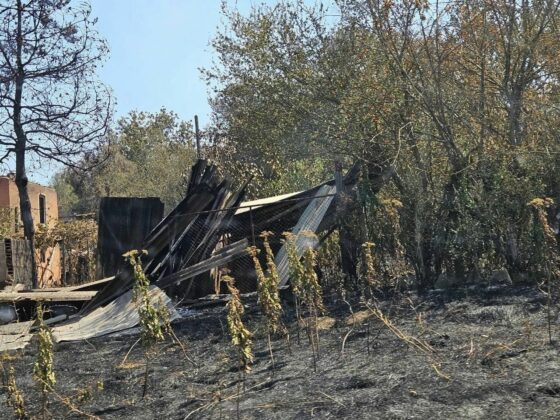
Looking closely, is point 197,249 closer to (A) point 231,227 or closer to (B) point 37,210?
(A) point 231,227

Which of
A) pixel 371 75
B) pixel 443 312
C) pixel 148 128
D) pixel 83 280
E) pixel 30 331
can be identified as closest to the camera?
pixel 443 312

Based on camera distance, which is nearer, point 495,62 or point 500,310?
point 500,310

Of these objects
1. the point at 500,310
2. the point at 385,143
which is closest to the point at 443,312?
the point at 500,310

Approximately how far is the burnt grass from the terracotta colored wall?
8682mm

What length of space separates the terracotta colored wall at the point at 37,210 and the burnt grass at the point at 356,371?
868 centimetres

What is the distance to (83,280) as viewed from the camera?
17.2 meters

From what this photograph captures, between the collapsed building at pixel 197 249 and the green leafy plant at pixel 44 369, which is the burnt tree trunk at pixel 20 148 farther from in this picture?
the green leafy plant at pixel 44 369

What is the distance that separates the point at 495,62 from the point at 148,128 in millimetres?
44881

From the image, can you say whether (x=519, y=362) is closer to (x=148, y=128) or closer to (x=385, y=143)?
(x=385, y=143)

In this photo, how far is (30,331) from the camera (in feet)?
29.9

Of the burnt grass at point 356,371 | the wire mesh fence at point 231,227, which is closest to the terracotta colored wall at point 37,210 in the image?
the wire mesh fence at point 231,227

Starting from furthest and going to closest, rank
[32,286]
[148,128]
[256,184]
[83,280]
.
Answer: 1. [148,128]
2. [256,184]
3. [83,280]
4. [32,286]

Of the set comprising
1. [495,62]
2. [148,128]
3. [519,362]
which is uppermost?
[148,128]

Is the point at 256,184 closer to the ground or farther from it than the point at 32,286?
farther from it
